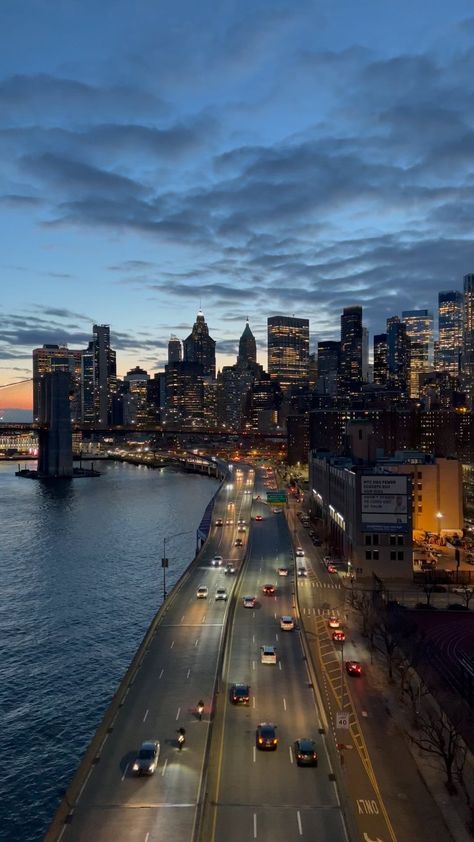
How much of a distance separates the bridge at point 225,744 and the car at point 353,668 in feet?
1.82

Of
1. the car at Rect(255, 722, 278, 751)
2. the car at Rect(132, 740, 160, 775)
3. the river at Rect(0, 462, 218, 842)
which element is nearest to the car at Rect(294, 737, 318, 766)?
the car at Rect(255, 722, 278, 751)

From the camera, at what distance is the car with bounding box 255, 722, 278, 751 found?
78.7 feet

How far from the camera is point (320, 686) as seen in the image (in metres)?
31.1

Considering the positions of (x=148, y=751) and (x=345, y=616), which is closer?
(x=148, y=751)

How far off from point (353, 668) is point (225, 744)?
33.5 ft

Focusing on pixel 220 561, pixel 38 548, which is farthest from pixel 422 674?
pixel 38 548

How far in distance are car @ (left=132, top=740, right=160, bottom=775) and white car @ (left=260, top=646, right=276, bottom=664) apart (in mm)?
10203

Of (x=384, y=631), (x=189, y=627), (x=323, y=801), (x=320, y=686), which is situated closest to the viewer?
(x=323, y=801)

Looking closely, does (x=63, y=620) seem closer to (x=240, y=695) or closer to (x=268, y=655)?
(x=268, y=655)

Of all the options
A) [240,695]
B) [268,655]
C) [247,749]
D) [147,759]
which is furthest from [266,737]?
[268,655]

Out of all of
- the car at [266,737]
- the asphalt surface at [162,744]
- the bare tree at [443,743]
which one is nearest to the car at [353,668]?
the bare tree at [443,743]

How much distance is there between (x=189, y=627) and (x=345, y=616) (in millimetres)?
10330

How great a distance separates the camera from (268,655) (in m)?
33.3

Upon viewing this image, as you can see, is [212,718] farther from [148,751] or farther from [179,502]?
[179,502]
